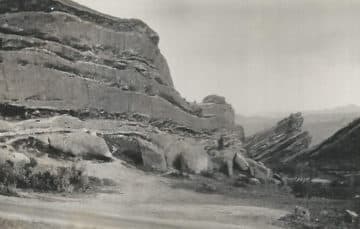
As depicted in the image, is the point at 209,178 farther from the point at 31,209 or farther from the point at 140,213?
the point at 31,209

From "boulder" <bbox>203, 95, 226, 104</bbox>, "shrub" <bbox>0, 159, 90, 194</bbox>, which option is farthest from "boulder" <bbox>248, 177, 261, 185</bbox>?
"shrub" <bbox>0, 159, 90, 194</bbox>

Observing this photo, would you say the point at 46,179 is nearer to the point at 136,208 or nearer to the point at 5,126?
the point at 5,126

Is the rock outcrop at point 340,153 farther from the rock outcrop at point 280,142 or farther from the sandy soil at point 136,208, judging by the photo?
the sandy soil at point 136,208

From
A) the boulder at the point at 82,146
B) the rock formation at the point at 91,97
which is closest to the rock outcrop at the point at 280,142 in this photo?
the rock formation at the point at 91,97

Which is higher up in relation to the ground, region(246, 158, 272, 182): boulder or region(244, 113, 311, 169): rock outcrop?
region(244, 113, 311, 169): rock outcrop

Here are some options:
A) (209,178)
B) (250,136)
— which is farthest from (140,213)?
(250,136)

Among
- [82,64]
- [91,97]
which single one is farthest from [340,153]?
[82,64]

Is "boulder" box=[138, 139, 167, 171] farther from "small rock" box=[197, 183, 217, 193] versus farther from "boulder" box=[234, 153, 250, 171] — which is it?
"boulder" box=[234, 153, 250, 171]

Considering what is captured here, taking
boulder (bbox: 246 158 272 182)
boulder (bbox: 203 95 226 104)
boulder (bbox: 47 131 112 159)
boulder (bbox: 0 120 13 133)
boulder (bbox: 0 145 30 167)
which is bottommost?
boulder (bbox: 246 158 272 182)
